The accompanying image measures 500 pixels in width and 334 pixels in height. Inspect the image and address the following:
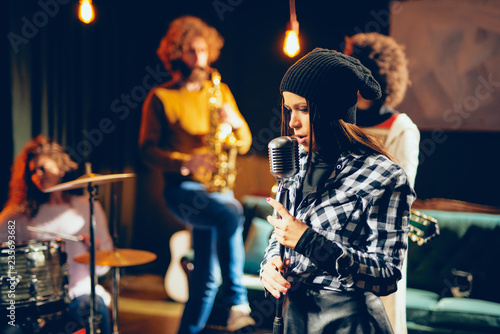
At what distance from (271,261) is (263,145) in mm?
3510

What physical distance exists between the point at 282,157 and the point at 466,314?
2.30 meters

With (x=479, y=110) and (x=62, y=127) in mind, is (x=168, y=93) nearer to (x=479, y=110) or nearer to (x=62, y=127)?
(x=62, y=127)

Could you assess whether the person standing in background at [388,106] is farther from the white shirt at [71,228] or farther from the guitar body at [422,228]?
the white shirt at [71,228]

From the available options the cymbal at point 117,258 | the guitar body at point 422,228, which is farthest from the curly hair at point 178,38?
the guitar body at point 422,228

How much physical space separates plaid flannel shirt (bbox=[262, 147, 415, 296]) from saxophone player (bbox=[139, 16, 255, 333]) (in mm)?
1795

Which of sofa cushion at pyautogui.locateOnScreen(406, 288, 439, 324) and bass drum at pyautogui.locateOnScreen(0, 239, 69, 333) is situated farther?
sofa cushion at pyautogui.locateOnScreen(406, 288, 439, 324)

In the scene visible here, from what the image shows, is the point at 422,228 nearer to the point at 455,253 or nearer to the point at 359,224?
the point at 359,224

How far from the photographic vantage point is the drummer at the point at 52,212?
2984mm

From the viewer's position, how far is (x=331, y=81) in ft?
4.18

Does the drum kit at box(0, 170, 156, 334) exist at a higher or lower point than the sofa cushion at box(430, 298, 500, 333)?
higher

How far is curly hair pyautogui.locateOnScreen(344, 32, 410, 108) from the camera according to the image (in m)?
2.33

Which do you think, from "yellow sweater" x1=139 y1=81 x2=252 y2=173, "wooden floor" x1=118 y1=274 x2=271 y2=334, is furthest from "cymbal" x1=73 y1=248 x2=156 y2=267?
"wooden floor" x1=118 y1=274 x2=271 y2=334

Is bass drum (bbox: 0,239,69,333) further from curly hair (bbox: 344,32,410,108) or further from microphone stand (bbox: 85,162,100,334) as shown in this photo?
curly hair (bbox: 344,32,410,108)

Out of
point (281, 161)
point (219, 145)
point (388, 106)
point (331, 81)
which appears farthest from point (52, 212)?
point (331, 81)
